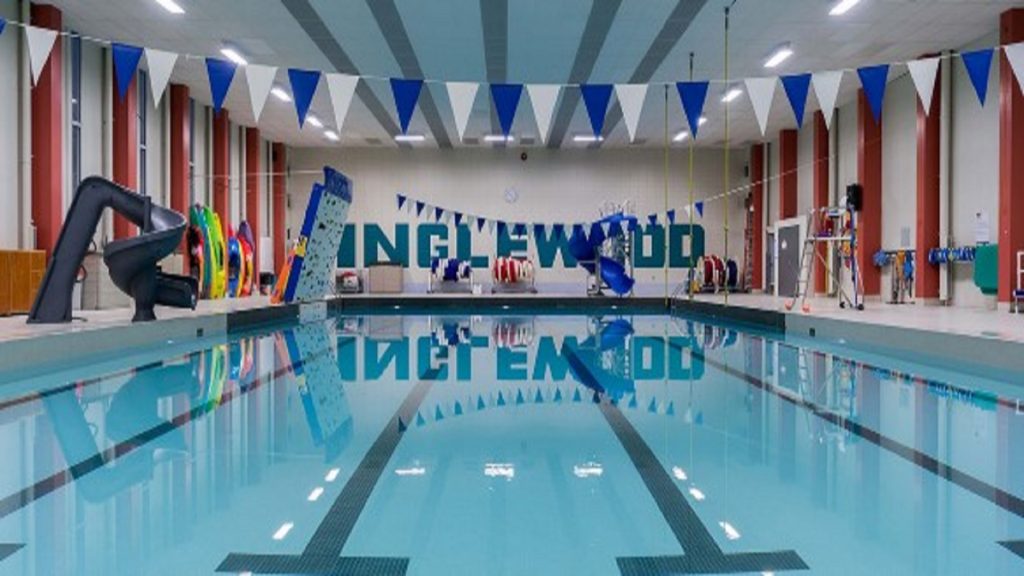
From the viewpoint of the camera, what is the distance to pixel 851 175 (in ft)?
48.0

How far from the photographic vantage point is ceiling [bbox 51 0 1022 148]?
924 cm

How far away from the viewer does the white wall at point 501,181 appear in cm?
2000

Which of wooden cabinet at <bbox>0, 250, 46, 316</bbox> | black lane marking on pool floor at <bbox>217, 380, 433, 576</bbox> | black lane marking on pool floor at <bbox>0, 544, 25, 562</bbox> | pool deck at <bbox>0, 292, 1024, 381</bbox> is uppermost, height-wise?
wooden cabinet at <bbox>0, 250, 46, 316</bbox>

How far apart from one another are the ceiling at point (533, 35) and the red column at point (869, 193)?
772 mm

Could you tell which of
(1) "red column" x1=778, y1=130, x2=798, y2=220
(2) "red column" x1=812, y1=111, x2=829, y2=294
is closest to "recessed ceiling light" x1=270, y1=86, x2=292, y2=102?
(2) "red column" x1=812, y1=111, x2=829, y2=294

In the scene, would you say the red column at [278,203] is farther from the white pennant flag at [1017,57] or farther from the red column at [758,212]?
the white pennant flag at [1017,57]

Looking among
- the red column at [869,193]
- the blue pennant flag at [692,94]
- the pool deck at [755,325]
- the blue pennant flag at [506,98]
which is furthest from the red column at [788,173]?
the blue pennant flag at [506,98]

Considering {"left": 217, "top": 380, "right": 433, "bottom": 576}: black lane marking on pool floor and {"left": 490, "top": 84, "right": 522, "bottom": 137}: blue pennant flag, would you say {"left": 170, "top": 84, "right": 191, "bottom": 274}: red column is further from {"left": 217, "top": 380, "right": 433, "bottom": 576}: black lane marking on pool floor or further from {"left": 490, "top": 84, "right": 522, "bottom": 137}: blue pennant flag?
{"left": 217, "top": 380, "right": 433, "bottom": 576}: black lane marking on pool floor

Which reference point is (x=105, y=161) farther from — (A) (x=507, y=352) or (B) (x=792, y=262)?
(B) (x=792, y=262)

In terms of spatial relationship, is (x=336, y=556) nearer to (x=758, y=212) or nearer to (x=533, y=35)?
(x=533, y=35)

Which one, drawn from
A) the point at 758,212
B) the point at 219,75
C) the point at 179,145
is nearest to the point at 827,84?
the point at 219,75

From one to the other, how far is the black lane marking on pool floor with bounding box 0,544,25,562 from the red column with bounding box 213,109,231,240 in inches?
558

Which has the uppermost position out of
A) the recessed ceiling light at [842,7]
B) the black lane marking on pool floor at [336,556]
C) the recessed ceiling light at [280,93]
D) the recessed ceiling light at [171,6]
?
the recessed ceiling light at [280,93]

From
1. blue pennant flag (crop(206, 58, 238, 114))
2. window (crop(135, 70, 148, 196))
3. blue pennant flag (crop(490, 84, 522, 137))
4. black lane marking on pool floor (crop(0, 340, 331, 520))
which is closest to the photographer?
black lane marking on pool floor (crop(0, 340, 331, 520))
